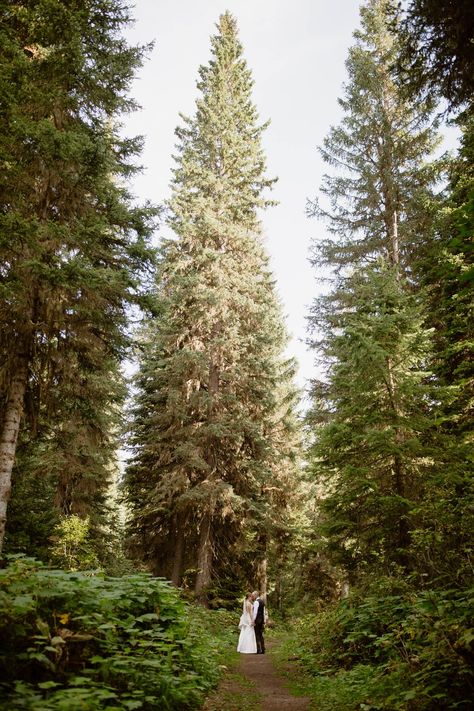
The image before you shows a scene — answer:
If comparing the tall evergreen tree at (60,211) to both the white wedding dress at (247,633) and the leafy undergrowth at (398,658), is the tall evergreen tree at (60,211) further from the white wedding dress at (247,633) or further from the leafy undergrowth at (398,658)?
the white wedding dress at (247,633)

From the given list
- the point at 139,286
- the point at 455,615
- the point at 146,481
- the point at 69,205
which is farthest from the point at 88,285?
the point at 146,481

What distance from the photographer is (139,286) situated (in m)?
10.5

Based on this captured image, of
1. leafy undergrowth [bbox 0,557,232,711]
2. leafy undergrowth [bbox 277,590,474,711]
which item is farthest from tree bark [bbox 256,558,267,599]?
leafy undergrowth [bbox 0,557,232,711]

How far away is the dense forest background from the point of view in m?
4.72

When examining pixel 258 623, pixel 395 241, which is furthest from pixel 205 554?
pixel 395 241

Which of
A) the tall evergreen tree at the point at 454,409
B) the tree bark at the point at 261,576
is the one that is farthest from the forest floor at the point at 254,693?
the tree bark at the point at 261,576

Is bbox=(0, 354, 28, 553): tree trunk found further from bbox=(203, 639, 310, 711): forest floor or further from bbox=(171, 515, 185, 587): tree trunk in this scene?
bbox=(171, 515, 185, 587): tree trunk

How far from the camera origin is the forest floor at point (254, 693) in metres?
5.64

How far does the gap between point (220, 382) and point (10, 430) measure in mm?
9822

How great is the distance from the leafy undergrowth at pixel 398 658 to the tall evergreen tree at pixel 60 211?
22.0 feet

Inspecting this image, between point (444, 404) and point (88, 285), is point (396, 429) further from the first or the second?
point (88, 285)

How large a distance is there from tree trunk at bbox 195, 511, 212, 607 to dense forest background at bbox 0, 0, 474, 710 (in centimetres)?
11

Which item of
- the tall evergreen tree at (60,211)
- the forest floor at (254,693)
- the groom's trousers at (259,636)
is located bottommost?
the groom's trousers at (259,636)

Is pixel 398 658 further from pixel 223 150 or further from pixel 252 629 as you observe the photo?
pixel 223 150
